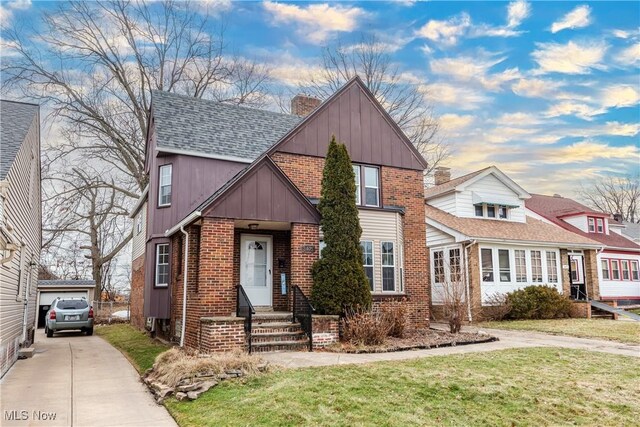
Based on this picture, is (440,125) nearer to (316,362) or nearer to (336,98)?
(336,98)

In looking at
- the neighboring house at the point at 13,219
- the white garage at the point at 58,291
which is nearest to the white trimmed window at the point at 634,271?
the neighboring house at the point at 13,219

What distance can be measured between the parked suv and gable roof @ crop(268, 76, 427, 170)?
12571 millimetres

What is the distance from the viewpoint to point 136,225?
20.8 m

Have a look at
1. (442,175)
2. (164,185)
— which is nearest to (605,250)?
(442,175)

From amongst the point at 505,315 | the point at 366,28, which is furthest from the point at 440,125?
the point at 505,315

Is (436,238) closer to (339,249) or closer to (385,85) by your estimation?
(339,249)

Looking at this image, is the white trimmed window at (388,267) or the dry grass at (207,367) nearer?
the dry grass at (207,367)

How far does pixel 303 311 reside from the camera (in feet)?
36.3

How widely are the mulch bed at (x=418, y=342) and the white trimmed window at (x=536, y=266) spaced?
9554 millimetres

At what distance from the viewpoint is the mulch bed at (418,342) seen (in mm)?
10023

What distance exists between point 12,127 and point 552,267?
20956mm

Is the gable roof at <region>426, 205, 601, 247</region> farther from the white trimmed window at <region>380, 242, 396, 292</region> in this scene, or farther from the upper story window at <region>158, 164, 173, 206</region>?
the upper story window at <region>158, 164, 173, 206</region>

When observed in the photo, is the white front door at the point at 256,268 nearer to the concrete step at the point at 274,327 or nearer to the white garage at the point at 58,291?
the concrete step at the point at 274,327

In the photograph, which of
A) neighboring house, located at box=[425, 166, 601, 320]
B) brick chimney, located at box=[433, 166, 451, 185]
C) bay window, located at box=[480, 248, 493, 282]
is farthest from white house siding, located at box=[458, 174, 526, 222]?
brick chimney, located at box=[433, 166, 451, 185]
